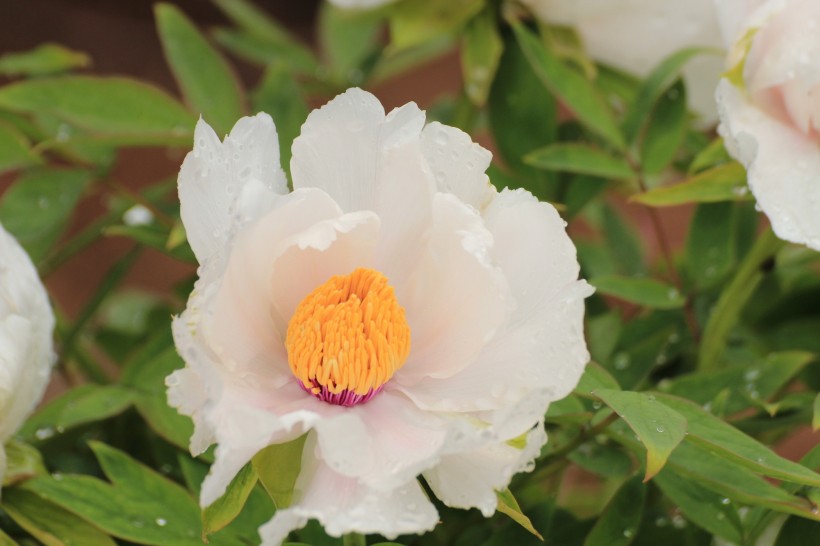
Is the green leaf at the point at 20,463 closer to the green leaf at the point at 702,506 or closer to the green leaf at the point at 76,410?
the green leaf at the point at 76,410

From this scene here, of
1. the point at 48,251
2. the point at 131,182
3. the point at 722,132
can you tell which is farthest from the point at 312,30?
the point at 722,132

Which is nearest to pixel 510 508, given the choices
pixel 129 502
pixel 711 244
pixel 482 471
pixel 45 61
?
pixel 482 471

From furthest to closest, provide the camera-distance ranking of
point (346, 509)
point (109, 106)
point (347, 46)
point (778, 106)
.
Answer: point (347, 46), point (109, 106), point (778, 106), point (346, 509)

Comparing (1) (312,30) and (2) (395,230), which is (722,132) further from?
(1) (312,30)

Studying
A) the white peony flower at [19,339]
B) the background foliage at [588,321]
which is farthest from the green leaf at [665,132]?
the white peony flower at [19,339]

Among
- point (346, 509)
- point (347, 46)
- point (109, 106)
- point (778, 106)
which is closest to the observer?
point (346, 509)

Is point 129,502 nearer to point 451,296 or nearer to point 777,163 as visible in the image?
point 451,296

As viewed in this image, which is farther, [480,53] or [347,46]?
[347,46]
